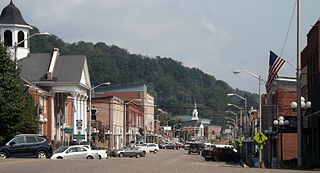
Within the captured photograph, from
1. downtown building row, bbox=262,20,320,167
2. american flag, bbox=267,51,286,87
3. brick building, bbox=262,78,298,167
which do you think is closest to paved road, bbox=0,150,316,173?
downtown building row, bbox=262,20,320,167

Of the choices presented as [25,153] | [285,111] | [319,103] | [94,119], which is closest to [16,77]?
[25,153]

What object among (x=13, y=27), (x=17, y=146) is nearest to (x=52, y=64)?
(x=13, y=27)

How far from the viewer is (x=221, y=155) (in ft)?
235

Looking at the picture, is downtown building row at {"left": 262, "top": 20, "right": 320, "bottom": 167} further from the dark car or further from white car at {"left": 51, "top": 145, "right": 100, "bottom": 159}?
the dark car

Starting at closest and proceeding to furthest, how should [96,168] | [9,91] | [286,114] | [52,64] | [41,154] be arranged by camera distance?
1. [96,168]
2. [41,154]
3. [9,91]
4. [286,114]
5. [52,64]

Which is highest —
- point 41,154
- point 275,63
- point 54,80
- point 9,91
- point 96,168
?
point 54,80

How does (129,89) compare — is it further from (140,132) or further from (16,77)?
(16,77)

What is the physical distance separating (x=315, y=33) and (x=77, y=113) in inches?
1963

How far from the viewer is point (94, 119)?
11056cm

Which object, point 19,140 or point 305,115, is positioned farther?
point 305,115

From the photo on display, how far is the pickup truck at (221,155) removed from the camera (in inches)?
2776

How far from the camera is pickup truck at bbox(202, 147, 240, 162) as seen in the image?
7050 cm

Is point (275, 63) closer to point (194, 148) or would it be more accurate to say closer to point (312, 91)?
point (312, 91)

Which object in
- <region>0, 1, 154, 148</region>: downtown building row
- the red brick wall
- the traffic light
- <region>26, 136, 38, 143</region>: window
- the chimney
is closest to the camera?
<region>26, 136, 38, 143</region>: window
